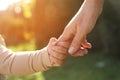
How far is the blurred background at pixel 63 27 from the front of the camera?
6875 millimetres

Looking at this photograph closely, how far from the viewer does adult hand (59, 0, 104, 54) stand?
2447mm

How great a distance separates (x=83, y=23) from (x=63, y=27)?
518 cm

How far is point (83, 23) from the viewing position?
2.46 metres

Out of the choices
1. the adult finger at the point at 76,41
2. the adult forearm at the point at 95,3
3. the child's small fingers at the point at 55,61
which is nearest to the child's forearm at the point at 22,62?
the child's small fingers at the point at 55,61

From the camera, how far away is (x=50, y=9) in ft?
25.1

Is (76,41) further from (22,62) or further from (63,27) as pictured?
(63,27)

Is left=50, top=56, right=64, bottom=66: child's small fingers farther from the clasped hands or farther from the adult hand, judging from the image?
the adult hand

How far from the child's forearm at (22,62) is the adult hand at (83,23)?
0.25 metres

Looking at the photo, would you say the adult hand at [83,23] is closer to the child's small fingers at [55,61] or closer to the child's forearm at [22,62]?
the child's small fingers at [55,61]

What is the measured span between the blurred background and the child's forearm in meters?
3.78

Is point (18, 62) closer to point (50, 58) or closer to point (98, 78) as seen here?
point (50, 58)

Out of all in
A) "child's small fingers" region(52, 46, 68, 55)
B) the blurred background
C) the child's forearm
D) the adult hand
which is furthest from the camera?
the blurred background

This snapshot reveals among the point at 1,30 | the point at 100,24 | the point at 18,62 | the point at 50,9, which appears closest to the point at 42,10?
the point at 50,9

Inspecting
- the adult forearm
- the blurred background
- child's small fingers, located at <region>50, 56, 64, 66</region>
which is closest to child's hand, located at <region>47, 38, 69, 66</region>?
child's small fingers, located at <region>50, 56, 64, 66</region>
